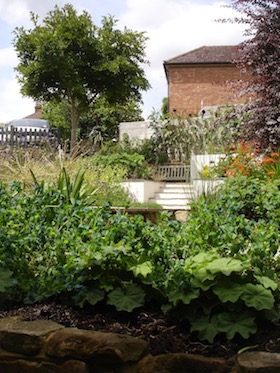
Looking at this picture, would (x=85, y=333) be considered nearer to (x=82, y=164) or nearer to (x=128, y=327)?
(x=128, y=327)

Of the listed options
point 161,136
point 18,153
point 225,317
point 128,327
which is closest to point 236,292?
point 225,317

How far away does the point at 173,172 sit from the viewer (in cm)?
1223

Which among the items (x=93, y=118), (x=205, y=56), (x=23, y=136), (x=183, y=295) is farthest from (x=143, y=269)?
(x=205, y=56)

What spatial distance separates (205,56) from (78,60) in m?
11.5

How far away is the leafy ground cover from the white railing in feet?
27.5

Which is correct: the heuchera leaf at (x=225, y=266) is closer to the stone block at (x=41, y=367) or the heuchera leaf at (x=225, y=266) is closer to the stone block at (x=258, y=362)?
the stone block at (x=258, y=362)

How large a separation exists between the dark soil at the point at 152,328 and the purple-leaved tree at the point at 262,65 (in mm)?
5849

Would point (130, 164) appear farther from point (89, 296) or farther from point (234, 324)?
point (234, 324)

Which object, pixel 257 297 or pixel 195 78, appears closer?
pixel 257 297

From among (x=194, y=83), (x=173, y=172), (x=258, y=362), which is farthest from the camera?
(x=194, y=83)

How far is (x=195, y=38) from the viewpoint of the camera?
28766 millimetres

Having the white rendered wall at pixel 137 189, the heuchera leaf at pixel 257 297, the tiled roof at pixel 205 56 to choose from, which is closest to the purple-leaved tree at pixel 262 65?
the white rendered wall at pixel 137 189

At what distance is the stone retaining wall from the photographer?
2.17m

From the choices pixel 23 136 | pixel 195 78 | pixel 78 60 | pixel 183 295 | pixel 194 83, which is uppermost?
pixel 195 78
